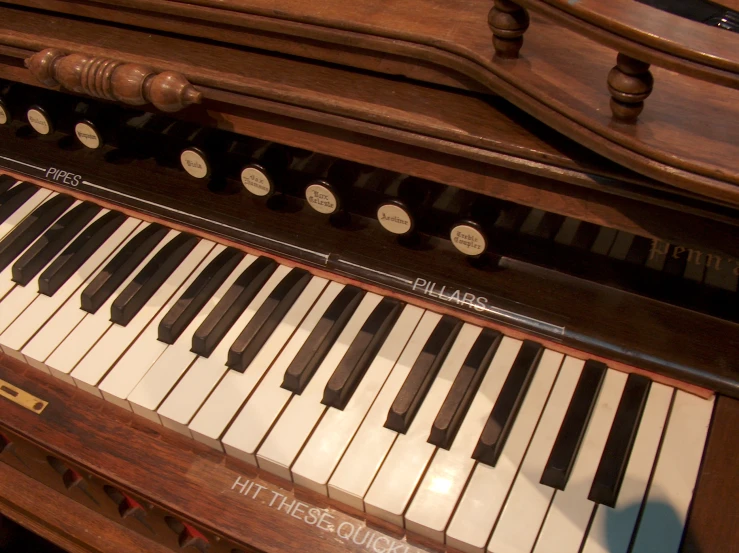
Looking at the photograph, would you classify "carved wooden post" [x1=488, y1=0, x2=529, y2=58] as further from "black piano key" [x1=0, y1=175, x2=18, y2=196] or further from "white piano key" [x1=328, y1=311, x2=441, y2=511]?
"black piano key" [x1=0, y1=175, x2=18, y2=196]

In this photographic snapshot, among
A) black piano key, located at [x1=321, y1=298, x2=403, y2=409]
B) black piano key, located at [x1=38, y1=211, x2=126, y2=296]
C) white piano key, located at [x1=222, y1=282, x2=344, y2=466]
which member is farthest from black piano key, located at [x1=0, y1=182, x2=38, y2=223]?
black piano key, located at [x1=321, y1=298, x2=403, y2=409]

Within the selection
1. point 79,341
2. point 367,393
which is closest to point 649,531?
point 367,393

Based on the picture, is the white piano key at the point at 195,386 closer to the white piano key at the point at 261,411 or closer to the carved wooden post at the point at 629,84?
the white piano key at the point at 261,411

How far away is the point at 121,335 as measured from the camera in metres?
1.42

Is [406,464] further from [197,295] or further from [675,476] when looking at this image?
[197,295]

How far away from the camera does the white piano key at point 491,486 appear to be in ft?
3.54

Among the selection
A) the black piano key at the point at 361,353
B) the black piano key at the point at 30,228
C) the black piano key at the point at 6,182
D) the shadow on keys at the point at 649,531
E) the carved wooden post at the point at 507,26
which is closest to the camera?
the carved wooden post at the point at 507,26

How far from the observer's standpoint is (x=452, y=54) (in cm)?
103

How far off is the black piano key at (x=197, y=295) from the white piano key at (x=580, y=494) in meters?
0.80

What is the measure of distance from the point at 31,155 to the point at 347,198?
94 cm

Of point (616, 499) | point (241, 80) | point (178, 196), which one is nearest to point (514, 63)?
point (241, 80)

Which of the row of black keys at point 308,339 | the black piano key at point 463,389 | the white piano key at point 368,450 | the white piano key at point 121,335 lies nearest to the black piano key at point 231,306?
the row of black keys at point 308,339

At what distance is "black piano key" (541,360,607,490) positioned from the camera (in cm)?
110

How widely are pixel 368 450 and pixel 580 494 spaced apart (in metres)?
0.36
